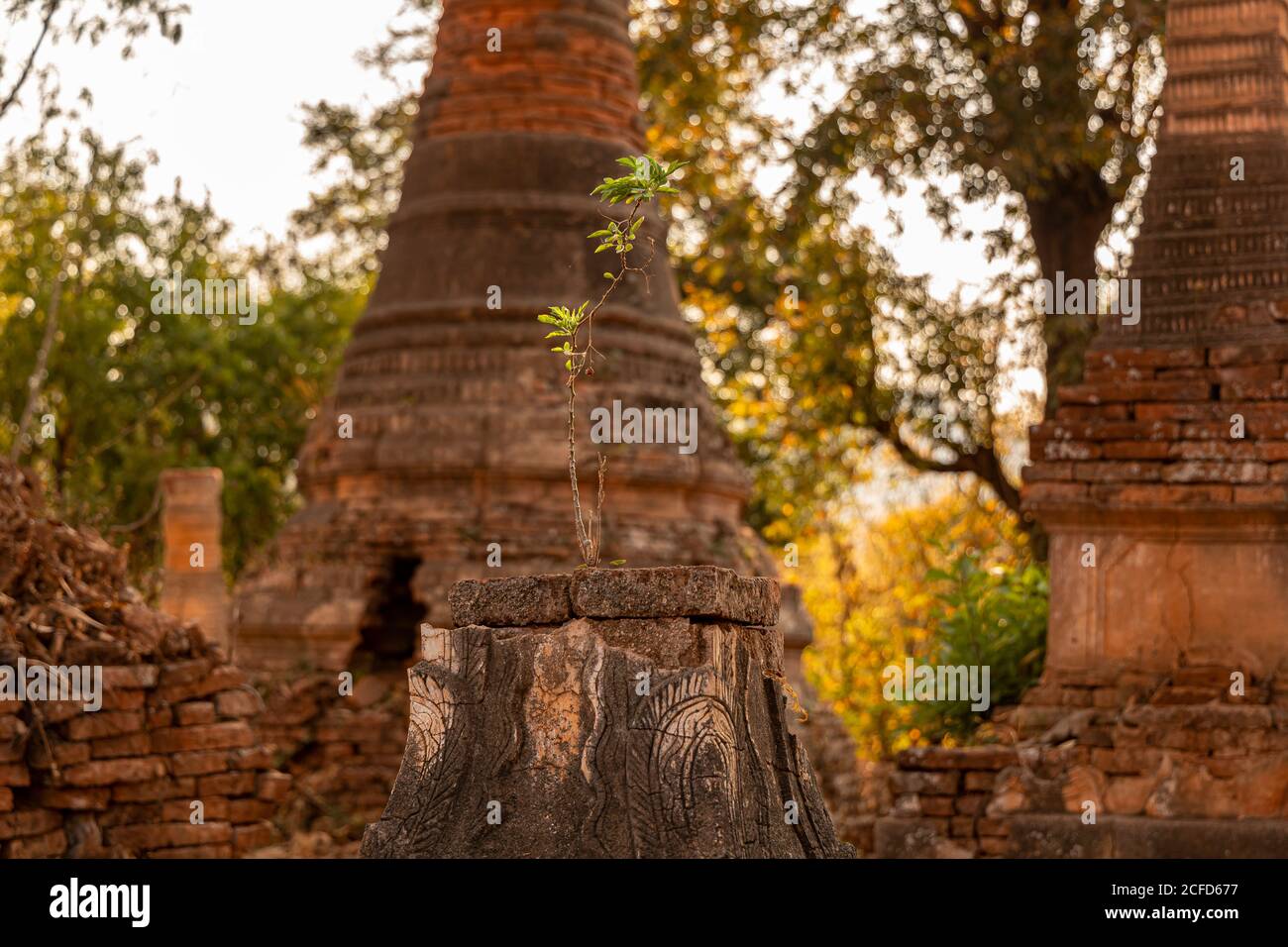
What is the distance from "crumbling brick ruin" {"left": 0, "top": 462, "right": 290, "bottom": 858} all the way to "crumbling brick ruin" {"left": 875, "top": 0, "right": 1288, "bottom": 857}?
2.94 metres

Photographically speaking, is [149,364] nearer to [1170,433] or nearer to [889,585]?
[889,585]

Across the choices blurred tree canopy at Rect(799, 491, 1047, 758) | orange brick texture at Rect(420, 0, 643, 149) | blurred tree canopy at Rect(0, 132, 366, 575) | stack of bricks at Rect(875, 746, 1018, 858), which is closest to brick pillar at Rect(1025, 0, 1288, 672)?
stack of bricks at Rect(875, 746, 1018, 858)

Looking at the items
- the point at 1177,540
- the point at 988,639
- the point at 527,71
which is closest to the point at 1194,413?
the point at 1177,540

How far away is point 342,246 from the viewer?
2411cm

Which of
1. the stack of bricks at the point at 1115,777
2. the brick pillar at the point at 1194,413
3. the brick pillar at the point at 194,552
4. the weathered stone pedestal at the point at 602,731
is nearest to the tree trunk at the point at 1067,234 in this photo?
the brick pillar at the point at 194,552

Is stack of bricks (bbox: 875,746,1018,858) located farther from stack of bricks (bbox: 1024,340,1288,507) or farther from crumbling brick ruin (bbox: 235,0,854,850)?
crumbling brick ruin (bbox: 235,0,854,850)

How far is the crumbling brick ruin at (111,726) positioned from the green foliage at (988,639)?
10.9 feet

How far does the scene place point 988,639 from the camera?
10.5 metres

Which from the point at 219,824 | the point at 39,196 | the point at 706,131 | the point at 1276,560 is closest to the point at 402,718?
the point at 219,824

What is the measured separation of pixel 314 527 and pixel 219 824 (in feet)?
12.3

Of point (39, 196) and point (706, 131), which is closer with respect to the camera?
point (706, 131)

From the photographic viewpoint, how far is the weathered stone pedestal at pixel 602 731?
A: 176 inches

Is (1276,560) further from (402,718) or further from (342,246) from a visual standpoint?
(342,246)

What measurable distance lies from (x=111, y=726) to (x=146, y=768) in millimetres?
253
